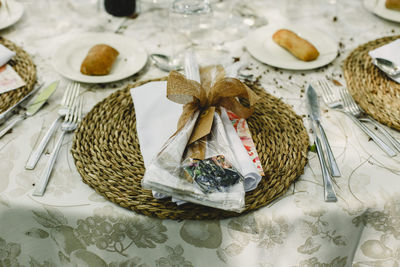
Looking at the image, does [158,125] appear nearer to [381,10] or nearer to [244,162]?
[244,162]

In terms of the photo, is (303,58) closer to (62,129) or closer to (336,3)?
(336,3)

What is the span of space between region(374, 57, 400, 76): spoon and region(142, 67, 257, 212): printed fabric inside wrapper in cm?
44

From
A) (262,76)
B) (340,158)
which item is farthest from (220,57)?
(340,158)

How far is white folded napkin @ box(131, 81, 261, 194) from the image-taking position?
0.69m

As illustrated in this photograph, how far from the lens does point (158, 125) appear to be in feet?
2.67

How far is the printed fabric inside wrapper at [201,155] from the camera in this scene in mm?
631

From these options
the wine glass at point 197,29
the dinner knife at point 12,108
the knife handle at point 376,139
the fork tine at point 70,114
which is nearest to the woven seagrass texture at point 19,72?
the dinner knife at point 12,108

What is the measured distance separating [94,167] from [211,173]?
235 millimetres

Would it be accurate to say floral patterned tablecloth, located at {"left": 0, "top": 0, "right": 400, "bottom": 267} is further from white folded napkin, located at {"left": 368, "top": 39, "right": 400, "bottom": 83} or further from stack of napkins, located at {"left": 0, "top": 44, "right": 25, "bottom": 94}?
white folded napkin, located at {"left": 368, "top": 39, "right": 400, "bottom": 83}

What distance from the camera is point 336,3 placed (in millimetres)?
1356

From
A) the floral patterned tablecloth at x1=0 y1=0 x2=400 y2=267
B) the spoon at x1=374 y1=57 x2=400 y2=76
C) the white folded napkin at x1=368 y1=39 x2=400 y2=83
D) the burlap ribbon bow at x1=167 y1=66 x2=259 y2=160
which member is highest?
the burlap ribbon bow at x1=167 y1=66 x2=259 y2=160

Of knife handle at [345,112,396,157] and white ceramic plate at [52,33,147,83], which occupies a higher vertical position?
white ceramic plate at [52,33,147,83]

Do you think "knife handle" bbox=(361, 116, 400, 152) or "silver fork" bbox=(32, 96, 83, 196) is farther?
"knife handle" bbox=(361, 116, 400, 152)

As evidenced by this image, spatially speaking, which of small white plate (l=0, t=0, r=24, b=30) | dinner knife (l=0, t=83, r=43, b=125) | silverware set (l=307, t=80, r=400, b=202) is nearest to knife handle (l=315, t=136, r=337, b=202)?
silverware set (l=307, t=80, r=400, b=202)
